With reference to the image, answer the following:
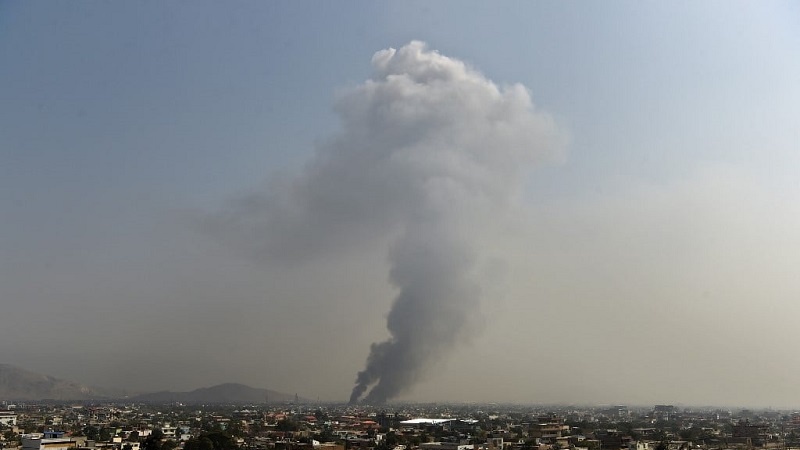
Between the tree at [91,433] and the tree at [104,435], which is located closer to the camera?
the tree at [104,435]

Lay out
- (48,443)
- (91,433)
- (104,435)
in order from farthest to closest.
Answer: (91,433) → (104,435) → (48,443)

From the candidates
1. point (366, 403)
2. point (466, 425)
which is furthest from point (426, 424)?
point (366, 403)

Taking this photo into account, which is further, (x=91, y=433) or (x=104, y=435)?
(x=91, y=433)

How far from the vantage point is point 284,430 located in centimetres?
5900

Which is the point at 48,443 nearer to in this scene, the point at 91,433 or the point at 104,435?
the point at 104,435

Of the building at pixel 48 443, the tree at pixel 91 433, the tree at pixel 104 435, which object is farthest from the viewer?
the tree at pixel 91 433

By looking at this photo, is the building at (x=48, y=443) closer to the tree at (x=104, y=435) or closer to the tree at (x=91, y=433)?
the tree at (x=104, y=435)

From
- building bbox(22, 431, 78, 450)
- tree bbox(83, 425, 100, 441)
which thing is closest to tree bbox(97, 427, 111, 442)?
tree bbox(83, 425, 100, 441)

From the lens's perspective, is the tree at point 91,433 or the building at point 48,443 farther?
the tree at point 91,433

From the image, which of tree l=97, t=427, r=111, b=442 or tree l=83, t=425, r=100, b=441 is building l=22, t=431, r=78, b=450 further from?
tree l=83, t=425, r=100, b=441

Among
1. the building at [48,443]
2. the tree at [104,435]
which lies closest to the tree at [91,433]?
the tree at [104,435]

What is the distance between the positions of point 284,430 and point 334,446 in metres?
13.7

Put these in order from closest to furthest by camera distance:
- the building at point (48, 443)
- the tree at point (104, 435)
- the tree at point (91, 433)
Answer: the building at point (48, 443)
the tree at point (104, 435)
the tree at point (91, 433)

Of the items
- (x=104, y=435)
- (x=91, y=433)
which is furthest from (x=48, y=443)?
(x=91, y=433)
